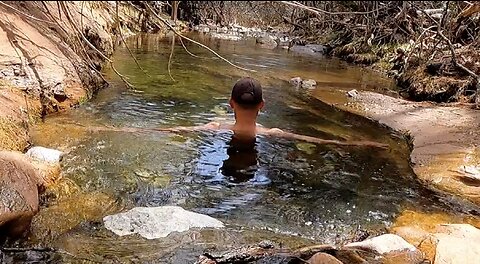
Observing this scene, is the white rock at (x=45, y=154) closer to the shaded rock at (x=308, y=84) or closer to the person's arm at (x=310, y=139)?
the person's arm at (x=310, y=139)

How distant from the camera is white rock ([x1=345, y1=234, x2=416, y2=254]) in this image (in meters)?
2.56

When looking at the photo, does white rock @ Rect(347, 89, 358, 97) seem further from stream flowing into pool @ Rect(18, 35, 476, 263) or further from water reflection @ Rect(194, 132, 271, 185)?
water reflection @ Rect(194, 132, 271, 185)

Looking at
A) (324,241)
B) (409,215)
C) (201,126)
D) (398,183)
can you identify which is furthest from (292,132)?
(324,241)

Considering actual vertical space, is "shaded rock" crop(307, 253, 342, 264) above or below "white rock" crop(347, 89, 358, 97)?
above

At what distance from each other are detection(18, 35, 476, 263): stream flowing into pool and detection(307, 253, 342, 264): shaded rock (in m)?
0.33

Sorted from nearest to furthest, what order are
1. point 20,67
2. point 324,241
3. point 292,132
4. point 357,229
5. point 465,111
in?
1. point 324,241
2. point 357,229
3. point 20,67
4. point 292,132
5. point 465,111

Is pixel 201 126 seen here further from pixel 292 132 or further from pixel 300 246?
pixel 300 246

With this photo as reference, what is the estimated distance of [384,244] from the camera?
2592 millimetres

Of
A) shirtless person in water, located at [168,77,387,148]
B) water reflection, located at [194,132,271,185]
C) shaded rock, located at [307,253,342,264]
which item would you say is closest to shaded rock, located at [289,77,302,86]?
shirtless person in water, located at [168,77,387,148]

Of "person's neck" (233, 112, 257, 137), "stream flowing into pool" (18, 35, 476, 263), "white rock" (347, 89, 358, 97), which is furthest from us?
"white rock" (347, 89, 358, 97)

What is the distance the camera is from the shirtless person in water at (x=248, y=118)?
4105 mm

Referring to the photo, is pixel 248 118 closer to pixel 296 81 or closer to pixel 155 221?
pixel 155 221

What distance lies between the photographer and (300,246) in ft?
8.46

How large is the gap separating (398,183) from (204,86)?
3963 mm
